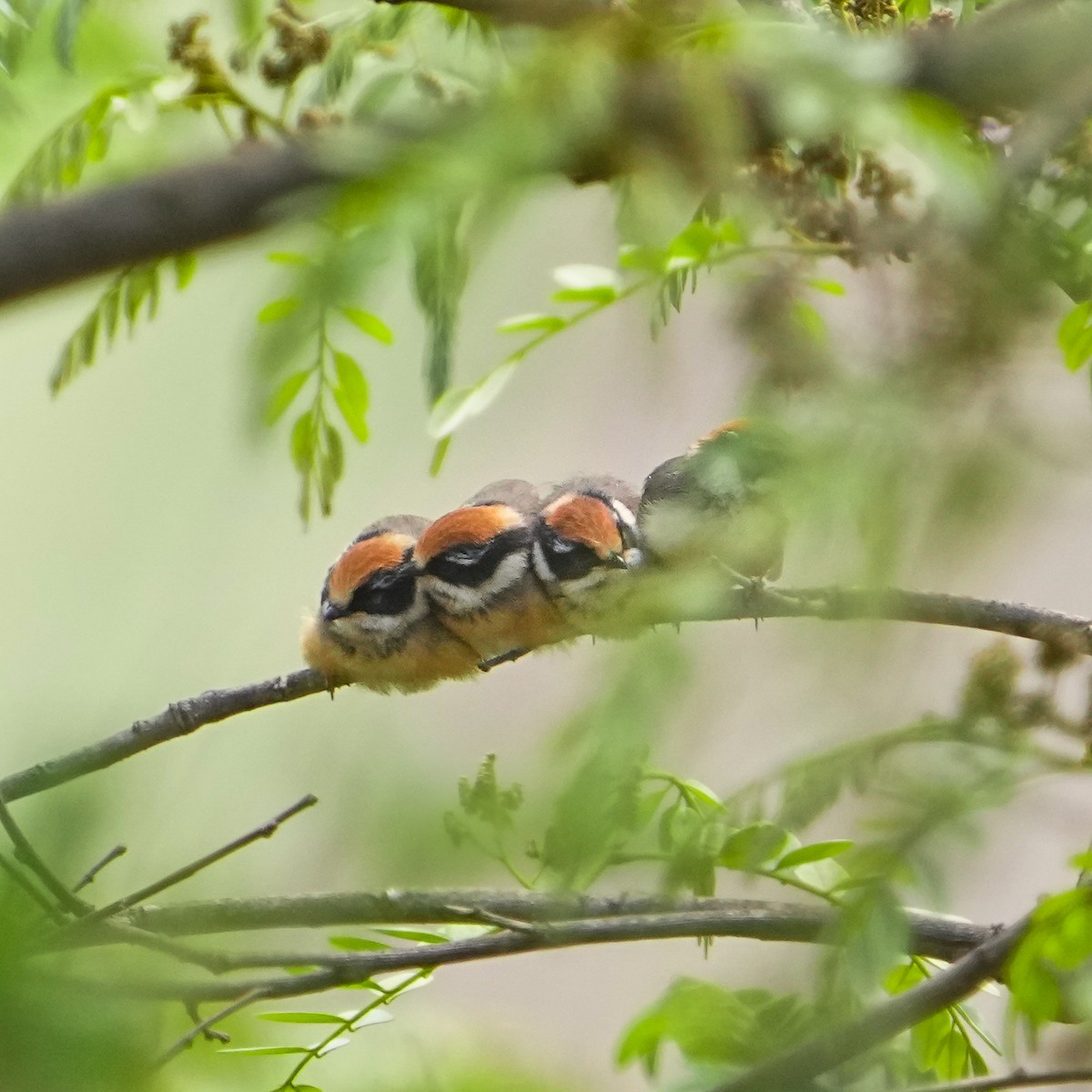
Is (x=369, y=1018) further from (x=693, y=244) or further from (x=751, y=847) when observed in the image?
(x=693, y=244)

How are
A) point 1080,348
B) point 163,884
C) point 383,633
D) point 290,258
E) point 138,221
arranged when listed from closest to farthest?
point 138,221
point 290,258
point 163,884
point 1080,348
point 383,633

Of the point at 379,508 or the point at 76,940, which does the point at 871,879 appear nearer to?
the point at 76,940

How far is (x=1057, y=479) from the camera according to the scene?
0.95 feet

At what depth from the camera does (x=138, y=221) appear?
0.59 feet

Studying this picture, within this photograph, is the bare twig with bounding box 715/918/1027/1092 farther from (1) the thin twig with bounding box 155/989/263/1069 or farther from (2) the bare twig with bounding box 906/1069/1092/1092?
(1) the thin twig with bounding box 155/989/263/1069

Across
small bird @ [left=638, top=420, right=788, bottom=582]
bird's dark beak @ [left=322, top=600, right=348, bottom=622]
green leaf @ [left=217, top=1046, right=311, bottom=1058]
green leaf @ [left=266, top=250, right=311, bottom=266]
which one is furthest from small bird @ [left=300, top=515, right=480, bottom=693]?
green leaf @ [left=266, top=250, right=311, bottom=266]

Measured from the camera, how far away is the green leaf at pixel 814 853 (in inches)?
22.3

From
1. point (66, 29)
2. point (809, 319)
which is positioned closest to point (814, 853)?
point (809, 319)

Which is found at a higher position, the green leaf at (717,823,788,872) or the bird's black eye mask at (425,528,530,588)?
the bird's black eye mask at (425,528,530,588)

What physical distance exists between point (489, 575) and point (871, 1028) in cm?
34

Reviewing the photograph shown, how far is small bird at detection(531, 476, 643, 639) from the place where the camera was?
22.8 inches

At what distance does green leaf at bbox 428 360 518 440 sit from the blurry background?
27 millimetres

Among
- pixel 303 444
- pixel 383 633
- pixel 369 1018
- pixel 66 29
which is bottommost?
pixel 369 1018

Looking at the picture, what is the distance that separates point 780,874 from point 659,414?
0.32 metres
